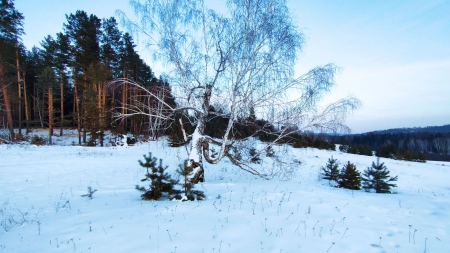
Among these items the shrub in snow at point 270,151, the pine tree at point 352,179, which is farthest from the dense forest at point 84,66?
the pine tree at point 352,179

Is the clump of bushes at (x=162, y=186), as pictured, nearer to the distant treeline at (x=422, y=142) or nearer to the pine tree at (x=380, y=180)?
the pine tree at (x=380, y=180)

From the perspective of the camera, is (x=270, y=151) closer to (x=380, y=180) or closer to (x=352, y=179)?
(x=352, y=179)

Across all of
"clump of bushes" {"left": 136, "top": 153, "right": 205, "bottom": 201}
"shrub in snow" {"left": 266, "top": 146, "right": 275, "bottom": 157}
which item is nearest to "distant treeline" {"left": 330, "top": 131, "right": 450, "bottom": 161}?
"shrub in snow" {"left": 266, "top": 146, "right": 275, "bottom": 157}

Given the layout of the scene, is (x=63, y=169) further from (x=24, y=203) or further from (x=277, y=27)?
(x=277, y=27)

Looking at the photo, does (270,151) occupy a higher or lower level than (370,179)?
higher

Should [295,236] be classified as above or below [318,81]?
below

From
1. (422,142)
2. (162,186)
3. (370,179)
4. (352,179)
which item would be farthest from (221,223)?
(422,142)

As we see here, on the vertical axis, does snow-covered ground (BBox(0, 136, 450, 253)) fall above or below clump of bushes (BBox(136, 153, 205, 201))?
below

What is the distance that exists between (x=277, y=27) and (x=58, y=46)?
2833 cm

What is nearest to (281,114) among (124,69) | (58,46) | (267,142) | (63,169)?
(267,142)

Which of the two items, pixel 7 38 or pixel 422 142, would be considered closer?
pixel 7 38

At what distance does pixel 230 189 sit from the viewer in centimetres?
571

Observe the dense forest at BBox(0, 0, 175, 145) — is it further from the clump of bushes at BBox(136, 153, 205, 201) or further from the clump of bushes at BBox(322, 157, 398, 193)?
the clump of bushes at BBox(322, 157, 398, 193)

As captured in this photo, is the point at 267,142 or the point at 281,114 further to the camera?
the point at 267,142
